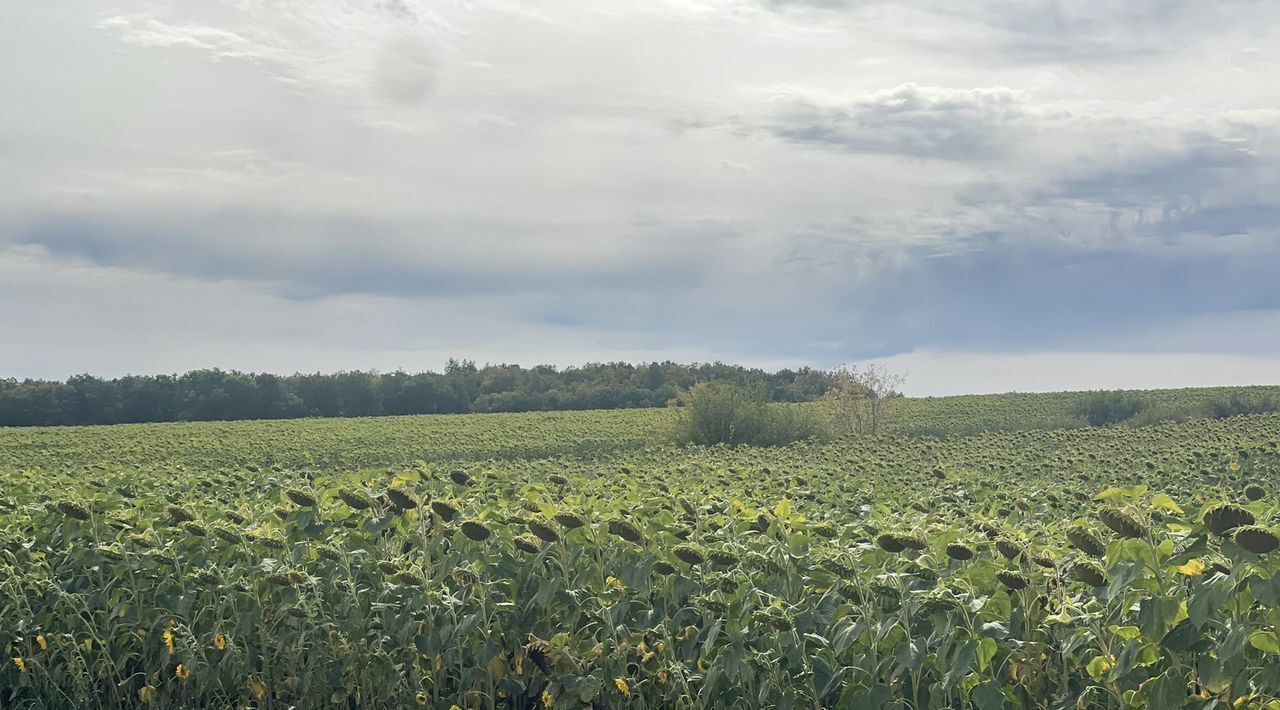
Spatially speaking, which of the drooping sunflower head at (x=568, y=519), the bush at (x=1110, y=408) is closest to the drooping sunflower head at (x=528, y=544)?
the drooping sunflower head at (x=568, y=519)

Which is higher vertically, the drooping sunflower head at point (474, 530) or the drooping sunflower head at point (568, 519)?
the drooping sunflower head at point (568, 519)

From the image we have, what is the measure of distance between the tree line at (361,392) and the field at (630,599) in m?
62.5

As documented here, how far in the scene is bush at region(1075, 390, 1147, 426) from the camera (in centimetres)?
6225

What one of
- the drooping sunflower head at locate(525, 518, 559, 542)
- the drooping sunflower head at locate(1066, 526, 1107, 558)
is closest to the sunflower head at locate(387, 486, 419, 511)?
the drooping sunflower head at locate(525, 518, 559, 542)

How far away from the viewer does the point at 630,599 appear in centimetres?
554

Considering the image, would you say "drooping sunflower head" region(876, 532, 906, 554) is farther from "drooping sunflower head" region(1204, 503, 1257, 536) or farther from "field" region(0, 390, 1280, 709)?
"drooping sunflower head" region(1204, 503, 1257, 536)

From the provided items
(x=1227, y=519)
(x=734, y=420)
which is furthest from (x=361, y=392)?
(x=1227, y=519)

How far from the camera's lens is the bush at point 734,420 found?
141ft

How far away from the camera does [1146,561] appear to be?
4367mm

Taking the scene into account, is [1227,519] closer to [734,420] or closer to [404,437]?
[734,420]

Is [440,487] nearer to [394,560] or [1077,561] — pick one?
[394,560]

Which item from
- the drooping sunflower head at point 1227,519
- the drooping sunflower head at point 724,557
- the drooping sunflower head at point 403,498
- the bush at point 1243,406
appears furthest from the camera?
the bush at point 1243,406

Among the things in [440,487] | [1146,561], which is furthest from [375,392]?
[1146,561]

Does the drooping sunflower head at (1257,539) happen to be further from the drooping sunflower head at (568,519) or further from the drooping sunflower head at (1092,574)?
the drooping sunflower head at (568,519)
